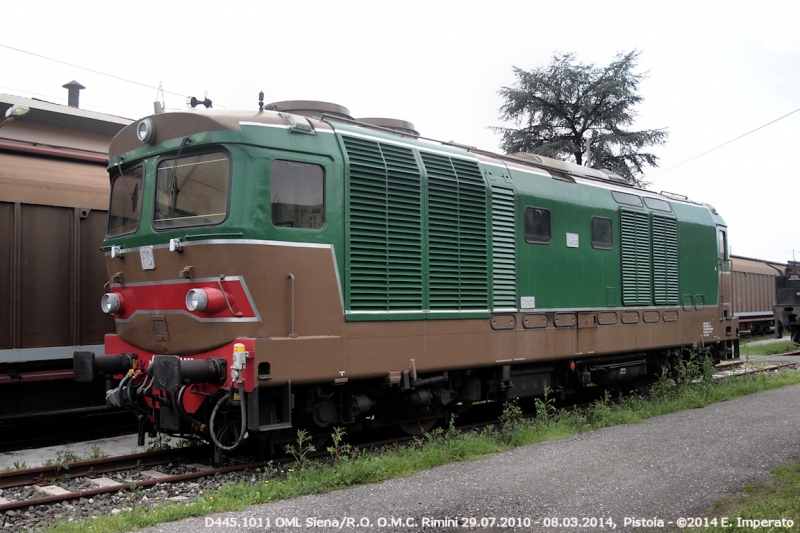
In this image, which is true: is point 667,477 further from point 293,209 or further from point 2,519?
point 2,519

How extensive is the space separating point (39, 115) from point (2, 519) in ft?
43.1

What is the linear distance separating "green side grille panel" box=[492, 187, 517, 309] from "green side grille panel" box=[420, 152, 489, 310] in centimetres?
20

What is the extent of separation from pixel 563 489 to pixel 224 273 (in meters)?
3.68

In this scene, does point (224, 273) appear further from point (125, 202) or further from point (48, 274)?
point (48, 274)

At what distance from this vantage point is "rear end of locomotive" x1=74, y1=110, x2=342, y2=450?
6.68 meters

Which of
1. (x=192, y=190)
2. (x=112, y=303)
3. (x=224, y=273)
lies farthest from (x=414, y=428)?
(x=192, y=190)

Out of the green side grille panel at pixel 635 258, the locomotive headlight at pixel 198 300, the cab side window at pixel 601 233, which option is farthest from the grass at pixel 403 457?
the cab side window at pixel 601 233

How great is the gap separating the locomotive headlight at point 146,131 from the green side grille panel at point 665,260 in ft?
28.2

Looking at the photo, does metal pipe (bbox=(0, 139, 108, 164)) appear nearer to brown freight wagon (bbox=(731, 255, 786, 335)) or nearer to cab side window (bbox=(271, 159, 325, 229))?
cab side window (bbox=(271, 159, 325, 229))

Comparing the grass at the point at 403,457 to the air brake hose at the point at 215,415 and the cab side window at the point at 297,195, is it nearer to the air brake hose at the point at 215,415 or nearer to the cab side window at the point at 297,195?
the air brake hose at the point at 215,415

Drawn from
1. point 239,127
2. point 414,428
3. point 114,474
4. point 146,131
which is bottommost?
point 114,474

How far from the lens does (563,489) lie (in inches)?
240

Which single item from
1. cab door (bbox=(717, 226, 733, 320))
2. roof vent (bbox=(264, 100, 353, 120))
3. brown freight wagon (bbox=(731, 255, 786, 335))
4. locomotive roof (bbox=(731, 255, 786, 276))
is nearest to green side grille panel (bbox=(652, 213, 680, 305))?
cab door (bbox=(717, 226, 733, 320))

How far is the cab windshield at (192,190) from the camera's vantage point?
6867 millimetres
